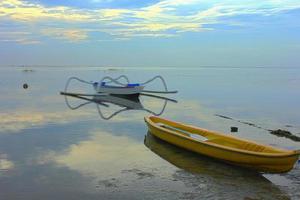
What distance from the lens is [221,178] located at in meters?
12.1

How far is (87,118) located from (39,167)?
12.4 m

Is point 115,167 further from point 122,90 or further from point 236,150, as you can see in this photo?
point 122,90

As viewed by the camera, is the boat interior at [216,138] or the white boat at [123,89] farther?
the white boat at [123,89]

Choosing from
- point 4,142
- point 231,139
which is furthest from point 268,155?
point 4,142

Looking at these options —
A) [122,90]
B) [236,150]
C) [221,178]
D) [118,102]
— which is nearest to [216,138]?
[236,150]

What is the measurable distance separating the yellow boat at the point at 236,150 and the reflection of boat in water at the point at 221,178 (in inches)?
9.3

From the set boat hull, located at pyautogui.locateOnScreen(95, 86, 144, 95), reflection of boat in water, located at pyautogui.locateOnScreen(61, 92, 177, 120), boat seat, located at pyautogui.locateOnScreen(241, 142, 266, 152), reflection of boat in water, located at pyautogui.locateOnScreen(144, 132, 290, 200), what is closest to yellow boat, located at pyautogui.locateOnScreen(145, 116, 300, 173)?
boat seat, located at pyautogui.locateOnScreen(241, 142, 266, 152)

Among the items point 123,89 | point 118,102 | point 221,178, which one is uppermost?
point 221,178

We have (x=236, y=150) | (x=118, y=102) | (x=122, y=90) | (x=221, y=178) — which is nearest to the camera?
(x=221, y=178)

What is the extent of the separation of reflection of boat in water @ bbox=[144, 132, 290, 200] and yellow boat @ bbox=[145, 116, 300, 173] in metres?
0.24

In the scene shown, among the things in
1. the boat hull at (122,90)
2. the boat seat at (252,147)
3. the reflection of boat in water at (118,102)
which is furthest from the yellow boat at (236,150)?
the boat hull at (122,90)

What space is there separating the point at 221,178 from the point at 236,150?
112 cm

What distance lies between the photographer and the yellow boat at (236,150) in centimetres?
1153

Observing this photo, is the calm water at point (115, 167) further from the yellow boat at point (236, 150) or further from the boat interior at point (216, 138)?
the boat interior at point (216, 138)
